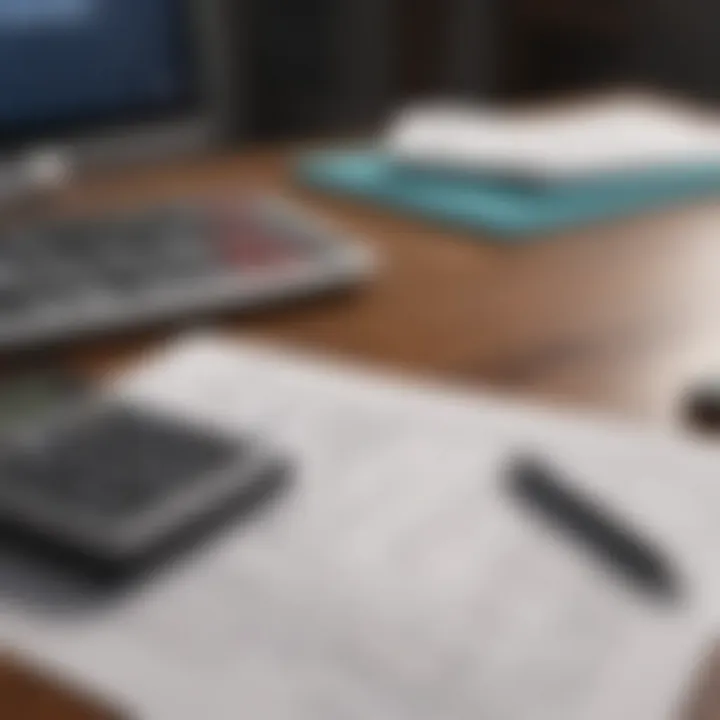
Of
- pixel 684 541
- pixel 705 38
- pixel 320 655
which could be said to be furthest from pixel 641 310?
pixel 705 38

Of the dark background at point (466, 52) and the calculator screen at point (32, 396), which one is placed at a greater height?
the dark background at point (466, 52)

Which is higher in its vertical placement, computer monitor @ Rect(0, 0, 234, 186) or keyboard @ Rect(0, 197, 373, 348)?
computer monitor @ Rect(0, 0, 234, 186)

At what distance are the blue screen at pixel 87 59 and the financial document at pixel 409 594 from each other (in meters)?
0.29

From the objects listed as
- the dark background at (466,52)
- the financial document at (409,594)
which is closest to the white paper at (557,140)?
the financial document at (409,594)

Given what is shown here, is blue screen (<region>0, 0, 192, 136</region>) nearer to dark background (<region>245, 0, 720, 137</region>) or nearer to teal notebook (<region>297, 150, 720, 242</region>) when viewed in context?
teal notebook (<region>297, 150, 720, 242</region>)

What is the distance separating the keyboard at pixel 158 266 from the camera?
71 centimetres

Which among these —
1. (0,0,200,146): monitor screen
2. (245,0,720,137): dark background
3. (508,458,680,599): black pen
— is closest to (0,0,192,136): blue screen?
(0,0,200,146): monitor screen

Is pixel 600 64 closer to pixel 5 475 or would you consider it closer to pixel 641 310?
pixel 641 310

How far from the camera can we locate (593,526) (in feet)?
1.69

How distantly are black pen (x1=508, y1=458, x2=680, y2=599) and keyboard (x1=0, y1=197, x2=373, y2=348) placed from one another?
24 cm

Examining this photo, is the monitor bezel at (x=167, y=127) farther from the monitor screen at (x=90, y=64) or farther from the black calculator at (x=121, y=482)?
the black calculator at (x=121, y=482)

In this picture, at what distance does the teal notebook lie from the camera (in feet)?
3.11

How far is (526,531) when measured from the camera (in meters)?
0.52

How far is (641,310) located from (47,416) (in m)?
0.33
